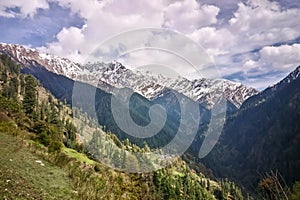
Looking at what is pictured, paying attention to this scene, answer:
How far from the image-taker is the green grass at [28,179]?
31.6 feet

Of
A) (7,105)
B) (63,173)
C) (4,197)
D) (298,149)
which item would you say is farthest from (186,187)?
(298,149)

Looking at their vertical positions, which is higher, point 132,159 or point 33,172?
point 33,172

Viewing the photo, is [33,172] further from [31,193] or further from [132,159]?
[132,159]

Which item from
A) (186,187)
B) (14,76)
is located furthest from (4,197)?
(14,76)

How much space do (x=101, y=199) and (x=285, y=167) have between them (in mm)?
201950

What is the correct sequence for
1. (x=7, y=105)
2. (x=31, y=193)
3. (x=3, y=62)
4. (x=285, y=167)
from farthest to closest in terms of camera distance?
1. (x=285, y=167)
2. (x=3, y=62)
3. (x=7, y=105)
4. (x=31, y=193)

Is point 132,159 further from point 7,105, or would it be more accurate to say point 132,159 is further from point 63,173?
point 63,173

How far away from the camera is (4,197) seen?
8.27 metres

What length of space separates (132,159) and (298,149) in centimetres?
14183

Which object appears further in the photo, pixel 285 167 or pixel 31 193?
pixel 285 167

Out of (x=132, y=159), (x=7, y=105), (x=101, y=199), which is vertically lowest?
(x=132, y=159)

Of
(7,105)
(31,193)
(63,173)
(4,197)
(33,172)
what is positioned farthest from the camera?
(7,105)

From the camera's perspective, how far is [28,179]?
11.7 m

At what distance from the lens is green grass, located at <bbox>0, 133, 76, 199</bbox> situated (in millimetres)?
9617
